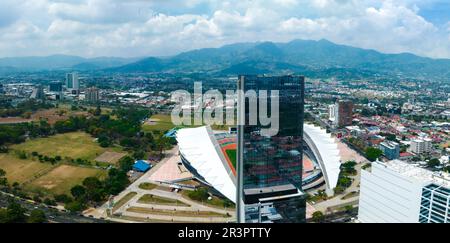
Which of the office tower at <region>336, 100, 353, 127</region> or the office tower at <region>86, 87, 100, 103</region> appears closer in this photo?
the office tower at <region>336, 100, 353, 127</region>

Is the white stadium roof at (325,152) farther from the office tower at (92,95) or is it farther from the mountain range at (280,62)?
the mountain range at (280,62)

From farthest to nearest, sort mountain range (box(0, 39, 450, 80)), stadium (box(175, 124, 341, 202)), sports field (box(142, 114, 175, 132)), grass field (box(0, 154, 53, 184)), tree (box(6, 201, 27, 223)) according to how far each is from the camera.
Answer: mountain range (box(0, 39, 450, 80)) → sports field (box(142, 114, 175, 132)) → grass field (box(0, 154, 53, 184)) → stadium (box(175, 124, 341, 202)) → tree (box(6, 201, 27, 223))

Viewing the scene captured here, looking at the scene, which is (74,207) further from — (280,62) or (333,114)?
(280,62)

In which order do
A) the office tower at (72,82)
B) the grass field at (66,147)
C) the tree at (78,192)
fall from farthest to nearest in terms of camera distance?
the office tower at (72,82) → the grass field at (66,147) → the tree at (78,192)

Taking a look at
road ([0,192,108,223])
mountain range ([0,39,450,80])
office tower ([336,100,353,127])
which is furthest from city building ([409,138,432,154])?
mountain range ([0,39,450,80])

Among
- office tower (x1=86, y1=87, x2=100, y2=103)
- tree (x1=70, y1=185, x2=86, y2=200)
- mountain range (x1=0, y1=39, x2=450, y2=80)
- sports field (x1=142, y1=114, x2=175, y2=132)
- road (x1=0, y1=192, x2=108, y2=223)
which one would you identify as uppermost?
mountain range (x1=0, y1=39, x2=450, y2=80)

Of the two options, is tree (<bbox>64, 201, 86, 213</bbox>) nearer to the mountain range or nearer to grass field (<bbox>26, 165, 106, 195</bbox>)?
grass field (<bbox>26, 165, 106, 195</bbox>)

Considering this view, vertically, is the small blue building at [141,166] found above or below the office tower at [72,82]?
below

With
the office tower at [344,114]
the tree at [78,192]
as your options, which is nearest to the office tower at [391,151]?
the office tower at [344,114]

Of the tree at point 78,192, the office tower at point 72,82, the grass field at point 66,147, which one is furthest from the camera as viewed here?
the office tower at point 72,82
